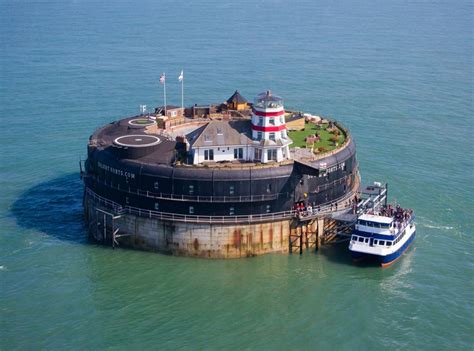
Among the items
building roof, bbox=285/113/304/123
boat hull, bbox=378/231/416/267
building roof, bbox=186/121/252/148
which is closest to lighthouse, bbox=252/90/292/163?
building roof, bbox=186/121/252/148

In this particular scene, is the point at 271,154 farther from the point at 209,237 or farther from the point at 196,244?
the point at 196,244

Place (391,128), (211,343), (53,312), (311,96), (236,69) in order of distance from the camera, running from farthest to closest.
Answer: (236,69) → (311,96) → (391,128) → (53,312) → (211,343)

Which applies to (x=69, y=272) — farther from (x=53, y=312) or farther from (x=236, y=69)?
(x=236, y=69)

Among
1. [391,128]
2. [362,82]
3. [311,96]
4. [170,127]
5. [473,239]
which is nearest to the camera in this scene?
[473,239]

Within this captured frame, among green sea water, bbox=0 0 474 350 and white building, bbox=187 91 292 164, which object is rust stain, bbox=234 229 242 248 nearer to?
green sea water, bbox=0 0 474 350

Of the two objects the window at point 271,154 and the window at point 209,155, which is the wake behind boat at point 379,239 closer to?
the window at point 271,154

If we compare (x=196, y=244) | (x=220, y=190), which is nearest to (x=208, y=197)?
(x=220, y=190)

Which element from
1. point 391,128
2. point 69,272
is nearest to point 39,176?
point 69,272
